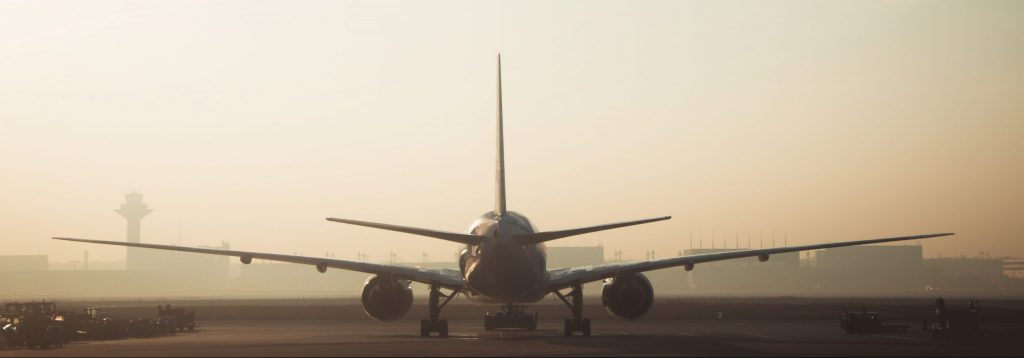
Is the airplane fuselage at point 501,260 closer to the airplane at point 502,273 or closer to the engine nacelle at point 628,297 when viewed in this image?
the airplane at point 502,273

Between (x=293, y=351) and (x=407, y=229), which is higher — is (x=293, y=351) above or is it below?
below

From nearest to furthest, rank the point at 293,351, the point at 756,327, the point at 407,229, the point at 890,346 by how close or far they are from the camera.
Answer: the point at 293,351 → the point at 890,346 → the point at 407,229 → the point at 756,327

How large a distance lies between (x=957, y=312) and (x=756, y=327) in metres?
9.53

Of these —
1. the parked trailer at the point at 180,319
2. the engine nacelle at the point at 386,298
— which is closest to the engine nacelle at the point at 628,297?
the engine nacelle at the point at 386,298

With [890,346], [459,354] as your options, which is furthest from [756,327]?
[459,354]

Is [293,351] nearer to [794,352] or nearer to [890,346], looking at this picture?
[794,352]

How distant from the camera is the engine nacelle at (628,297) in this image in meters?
46.4

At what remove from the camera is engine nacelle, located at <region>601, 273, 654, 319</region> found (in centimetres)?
4644

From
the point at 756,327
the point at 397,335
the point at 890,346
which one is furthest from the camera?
the point at 756,327

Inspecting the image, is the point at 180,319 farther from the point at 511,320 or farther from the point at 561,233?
the point at 561,233

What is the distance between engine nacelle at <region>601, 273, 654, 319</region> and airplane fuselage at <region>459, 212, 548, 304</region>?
218 inches

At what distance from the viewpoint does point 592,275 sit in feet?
150

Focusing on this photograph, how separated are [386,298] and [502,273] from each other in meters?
8.29

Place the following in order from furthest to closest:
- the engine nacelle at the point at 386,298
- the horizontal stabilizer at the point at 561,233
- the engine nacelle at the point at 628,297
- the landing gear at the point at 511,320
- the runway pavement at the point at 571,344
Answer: the landing gear at the point at 511,320
the engine nacelle at the point at 386,298
the engine nacelle at the point at 628,297
the horizontal stabilizer at the point at 561,233
the runway pavement at the point at 571,344
